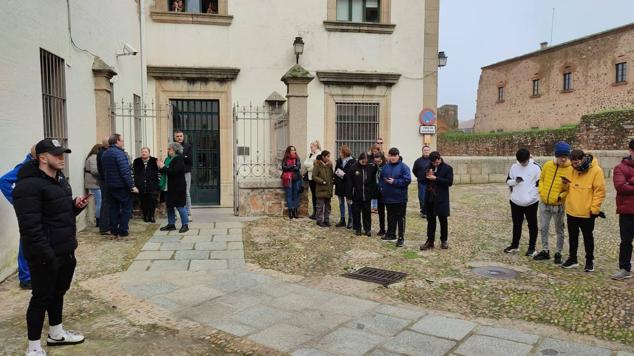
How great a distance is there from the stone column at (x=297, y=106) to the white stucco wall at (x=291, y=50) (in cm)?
366

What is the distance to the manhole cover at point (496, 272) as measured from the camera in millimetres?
5989

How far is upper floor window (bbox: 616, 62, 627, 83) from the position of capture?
104 ft

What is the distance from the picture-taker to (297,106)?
975cm

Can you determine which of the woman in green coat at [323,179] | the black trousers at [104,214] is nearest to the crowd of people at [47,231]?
the black trousers at [104,214]

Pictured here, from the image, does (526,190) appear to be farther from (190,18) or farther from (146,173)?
(190,18)

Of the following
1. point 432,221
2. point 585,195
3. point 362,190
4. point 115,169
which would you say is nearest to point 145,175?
point 115,169

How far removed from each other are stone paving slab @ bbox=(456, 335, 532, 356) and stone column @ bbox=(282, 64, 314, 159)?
6258mm

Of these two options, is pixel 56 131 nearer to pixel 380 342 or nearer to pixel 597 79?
pixel 380 342

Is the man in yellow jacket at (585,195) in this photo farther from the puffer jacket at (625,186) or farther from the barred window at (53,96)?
the barred window at (53,96)

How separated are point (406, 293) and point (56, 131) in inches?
228

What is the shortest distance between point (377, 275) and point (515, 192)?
8.18 feet

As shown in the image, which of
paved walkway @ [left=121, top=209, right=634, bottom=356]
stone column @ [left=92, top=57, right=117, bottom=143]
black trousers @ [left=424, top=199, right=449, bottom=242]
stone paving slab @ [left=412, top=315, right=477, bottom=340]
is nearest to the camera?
paved walkway @ [left=121, top=209, right=634, bottom=356]

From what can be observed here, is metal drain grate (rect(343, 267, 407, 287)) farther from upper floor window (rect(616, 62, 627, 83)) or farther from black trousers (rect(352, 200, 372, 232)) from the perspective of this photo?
upper floor window (rect(616, 62, 627, 83))

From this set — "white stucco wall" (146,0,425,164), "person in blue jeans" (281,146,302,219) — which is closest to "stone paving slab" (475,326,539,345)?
"person in blue jeans" (281,146,302,219)
